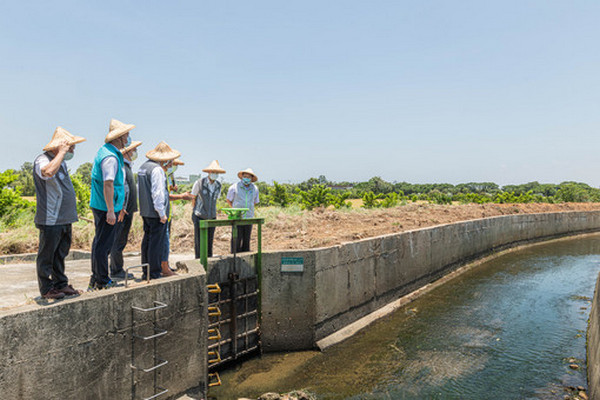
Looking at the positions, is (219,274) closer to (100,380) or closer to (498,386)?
(100,380)

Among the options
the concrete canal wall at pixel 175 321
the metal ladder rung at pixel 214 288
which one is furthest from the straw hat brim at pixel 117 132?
the metal ladder rung at pixel 214 288

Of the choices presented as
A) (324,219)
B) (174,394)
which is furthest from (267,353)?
(324,219)

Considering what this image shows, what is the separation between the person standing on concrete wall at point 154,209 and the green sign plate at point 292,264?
2.49 meters

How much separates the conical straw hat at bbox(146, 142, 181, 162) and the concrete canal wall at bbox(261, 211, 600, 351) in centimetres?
263

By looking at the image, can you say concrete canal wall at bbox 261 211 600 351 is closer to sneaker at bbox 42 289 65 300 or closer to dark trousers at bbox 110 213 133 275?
dark trousers at bbox 110 213 133 275

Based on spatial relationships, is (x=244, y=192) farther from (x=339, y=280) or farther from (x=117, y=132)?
(x=117, y=132)

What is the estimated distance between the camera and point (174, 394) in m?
5.20

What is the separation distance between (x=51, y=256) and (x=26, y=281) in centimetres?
238

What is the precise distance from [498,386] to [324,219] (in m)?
9.51

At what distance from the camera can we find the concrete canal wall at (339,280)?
24.6 feet

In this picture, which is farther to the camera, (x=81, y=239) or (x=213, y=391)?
(x=81, y=239)

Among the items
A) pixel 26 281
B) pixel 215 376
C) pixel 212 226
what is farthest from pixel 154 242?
pixel 215 376

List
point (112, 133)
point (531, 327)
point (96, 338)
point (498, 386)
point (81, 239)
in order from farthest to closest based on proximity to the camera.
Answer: point (81, 239)
point (531, 327)
point (498, 386)
point (112, 133)
point (96, 338)

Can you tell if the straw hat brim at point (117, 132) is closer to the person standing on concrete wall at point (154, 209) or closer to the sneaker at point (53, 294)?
the person standing on concrete wall at point (154, 209)
